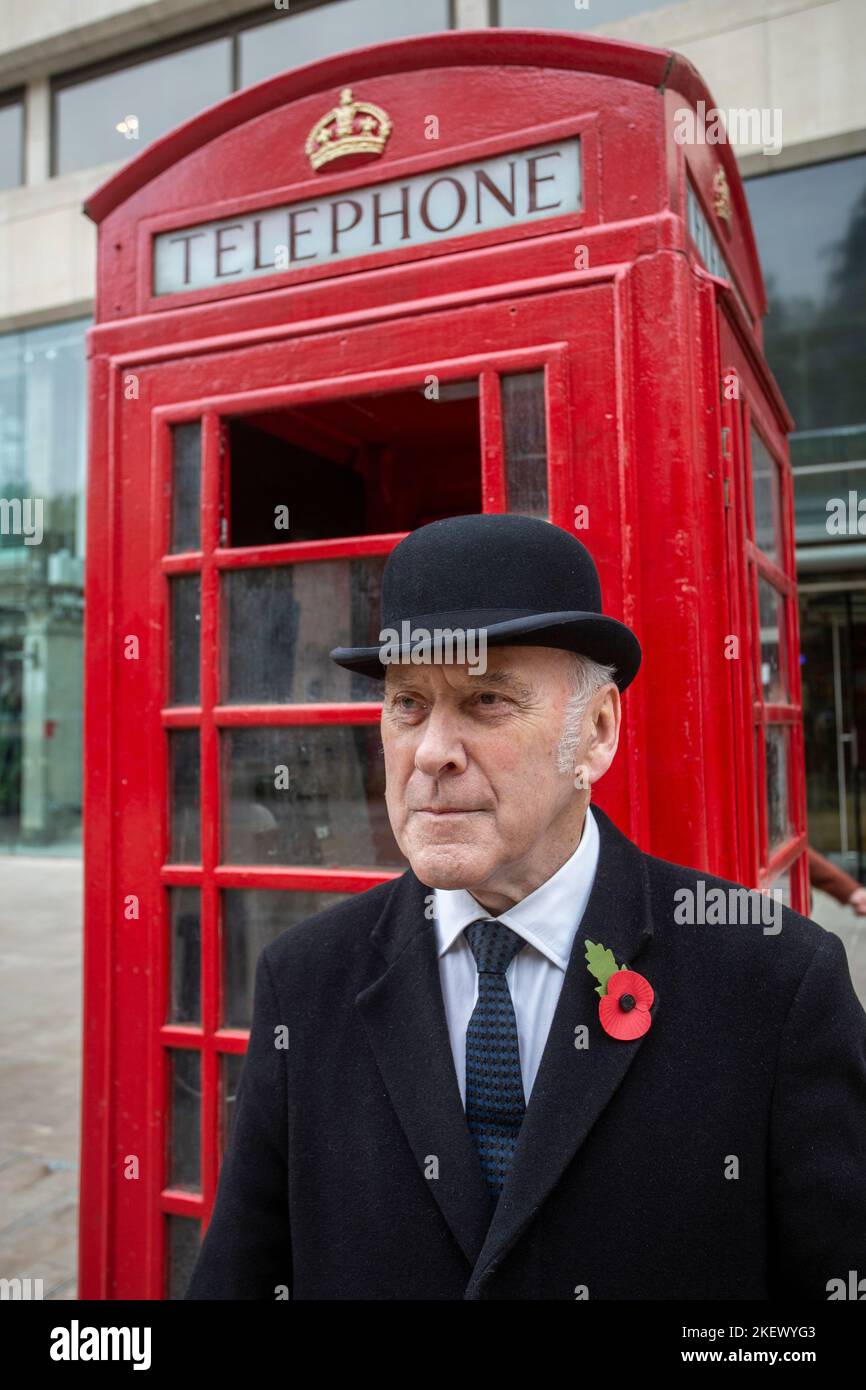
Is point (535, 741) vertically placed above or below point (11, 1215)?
above

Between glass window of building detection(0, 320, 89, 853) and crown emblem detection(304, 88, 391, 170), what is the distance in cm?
972

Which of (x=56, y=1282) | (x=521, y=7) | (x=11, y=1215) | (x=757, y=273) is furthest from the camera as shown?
(x=521, y=7)

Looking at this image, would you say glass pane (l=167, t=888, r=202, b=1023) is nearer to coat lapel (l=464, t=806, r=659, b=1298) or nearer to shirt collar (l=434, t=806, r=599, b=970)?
shirt collar (l=434, t=806, r=599, b=970)

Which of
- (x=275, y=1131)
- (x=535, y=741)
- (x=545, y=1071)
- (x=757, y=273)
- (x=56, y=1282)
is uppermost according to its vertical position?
(x=757, y=273)

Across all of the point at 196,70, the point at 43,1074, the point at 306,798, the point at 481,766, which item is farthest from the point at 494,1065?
the point at 196,70

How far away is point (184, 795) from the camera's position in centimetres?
214

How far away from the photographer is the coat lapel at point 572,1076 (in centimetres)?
113

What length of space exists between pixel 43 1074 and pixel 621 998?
184 inches

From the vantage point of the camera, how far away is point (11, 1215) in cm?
354

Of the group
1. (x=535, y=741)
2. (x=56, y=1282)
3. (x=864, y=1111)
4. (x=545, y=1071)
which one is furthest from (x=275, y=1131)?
(x=56, y=1282)

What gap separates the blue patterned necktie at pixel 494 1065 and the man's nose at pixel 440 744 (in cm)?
24

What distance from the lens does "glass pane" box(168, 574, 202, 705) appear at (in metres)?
2.13

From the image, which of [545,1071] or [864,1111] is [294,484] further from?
[864,1111]
